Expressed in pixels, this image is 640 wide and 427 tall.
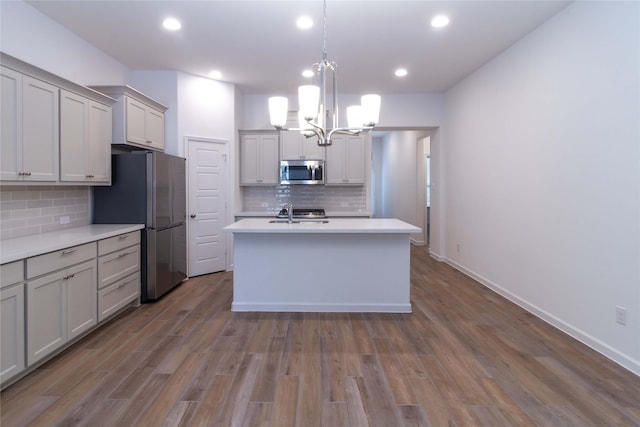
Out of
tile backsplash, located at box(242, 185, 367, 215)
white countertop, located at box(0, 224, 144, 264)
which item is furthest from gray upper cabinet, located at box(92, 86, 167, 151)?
tile backsplash, located at box(242, 185, 367, 215)

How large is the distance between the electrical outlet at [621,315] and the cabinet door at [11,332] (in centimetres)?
410

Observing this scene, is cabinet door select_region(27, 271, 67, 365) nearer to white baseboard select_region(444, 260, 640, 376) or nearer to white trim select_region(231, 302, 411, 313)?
white trim select_region(231, 302, 411, 313)

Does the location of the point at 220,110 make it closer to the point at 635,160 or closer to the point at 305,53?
the point at 305,53

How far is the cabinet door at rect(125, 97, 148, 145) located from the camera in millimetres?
3689

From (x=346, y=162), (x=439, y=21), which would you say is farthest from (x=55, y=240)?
(x=346, y=162)

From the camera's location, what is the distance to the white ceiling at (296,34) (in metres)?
3.00

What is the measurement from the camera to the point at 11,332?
2.05 meters

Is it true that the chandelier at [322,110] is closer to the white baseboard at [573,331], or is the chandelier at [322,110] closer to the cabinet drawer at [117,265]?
the cabinet drawer at [117,265]

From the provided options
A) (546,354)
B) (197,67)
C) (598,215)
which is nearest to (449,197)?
(598,215)

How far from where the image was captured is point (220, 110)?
4996 millimetres

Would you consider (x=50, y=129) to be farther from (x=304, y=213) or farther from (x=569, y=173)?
(x=569, y=173)

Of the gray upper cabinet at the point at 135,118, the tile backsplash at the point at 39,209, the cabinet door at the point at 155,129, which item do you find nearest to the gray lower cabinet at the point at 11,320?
the tile backsplash at the point at 39,209

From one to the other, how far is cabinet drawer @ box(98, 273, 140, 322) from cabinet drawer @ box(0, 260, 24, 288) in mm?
851

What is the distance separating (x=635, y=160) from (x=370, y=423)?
2472 millimetres
